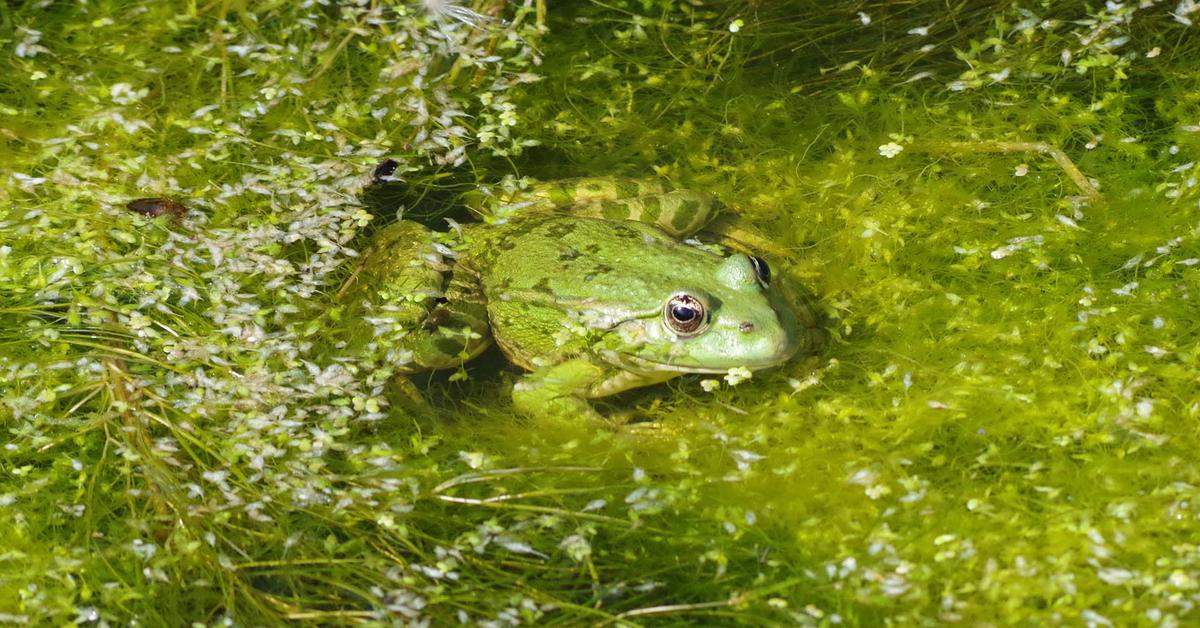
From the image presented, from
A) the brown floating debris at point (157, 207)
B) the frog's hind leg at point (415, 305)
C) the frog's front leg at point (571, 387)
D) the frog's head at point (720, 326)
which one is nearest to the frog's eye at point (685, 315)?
the frog's head at point (720, 326)

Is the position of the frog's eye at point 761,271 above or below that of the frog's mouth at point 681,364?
above

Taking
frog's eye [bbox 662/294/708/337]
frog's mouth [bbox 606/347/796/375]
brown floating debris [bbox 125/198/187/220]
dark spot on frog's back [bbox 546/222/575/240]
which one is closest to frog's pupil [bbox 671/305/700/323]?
frog's eye [bbox 662/294/708/337]

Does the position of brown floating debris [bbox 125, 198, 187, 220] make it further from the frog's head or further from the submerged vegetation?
the frog's head

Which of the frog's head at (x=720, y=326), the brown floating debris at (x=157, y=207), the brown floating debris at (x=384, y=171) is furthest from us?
the brown floating debris at (x=384, y=171)

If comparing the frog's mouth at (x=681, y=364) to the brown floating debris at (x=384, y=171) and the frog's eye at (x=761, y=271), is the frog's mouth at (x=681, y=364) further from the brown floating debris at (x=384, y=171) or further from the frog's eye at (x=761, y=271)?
the brown floating debris at (x=384, y=171)

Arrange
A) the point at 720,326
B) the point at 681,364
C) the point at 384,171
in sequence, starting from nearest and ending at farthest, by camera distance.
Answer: the point at 720,326, the point at 681,364, the point at 384,171

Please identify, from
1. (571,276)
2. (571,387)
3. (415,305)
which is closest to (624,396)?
(571,387)

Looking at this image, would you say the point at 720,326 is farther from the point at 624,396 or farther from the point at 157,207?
the point at 157,207

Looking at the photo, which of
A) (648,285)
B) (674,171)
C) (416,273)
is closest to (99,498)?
(416,273)

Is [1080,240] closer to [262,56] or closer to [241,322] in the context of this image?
[241,322]
